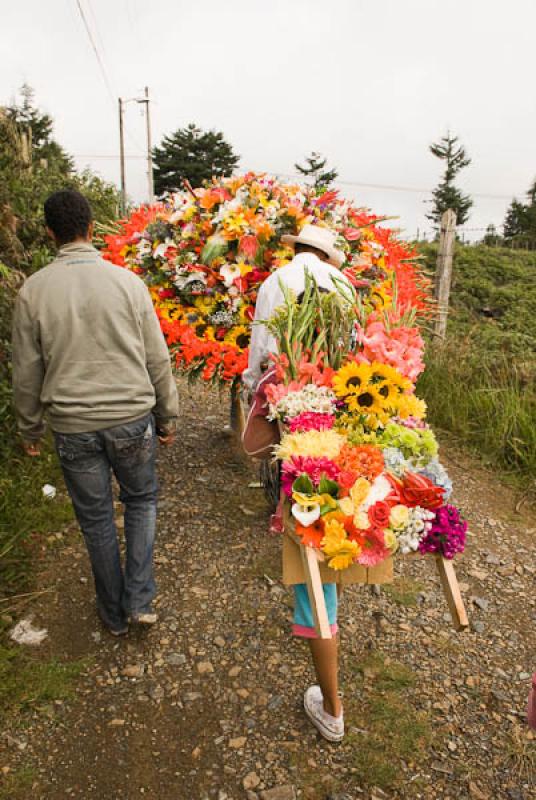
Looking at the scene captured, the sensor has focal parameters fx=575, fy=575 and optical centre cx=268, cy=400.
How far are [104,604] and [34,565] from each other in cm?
76

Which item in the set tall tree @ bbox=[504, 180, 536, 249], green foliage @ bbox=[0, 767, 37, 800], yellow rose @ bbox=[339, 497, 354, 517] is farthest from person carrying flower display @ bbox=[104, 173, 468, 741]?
tall tree @ bbox=[504, 180, 536, 249]

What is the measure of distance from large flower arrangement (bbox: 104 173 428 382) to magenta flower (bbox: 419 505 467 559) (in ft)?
6.12

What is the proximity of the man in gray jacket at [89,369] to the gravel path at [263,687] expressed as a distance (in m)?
0.56

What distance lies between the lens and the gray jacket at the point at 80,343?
2.29 metres

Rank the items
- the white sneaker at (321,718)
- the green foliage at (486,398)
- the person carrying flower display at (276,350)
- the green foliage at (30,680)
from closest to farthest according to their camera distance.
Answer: the person carrying flower display at (276,350)
the white sneaker at (321,718)
the green foliage at (30,680)
the green foliage at (486,398)

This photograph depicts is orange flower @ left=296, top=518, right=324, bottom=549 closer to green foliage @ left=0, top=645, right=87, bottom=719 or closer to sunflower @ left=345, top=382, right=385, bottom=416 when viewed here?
sunflower @ left=345, top=382, right=385, bottom=416

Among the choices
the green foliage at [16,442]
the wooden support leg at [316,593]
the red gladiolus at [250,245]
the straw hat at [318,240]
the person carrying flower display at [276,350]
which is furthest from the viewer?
the red gladiolus at [250,245]

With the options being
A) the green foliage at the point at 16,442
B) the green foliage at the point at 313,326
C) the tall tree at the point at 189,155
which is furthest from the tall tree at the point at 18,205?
the tall tree at the point at 189,155

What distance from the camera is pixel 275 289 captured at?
8.18 ft

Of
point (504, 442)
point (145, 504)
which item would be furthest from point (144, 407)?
point (504, 442)

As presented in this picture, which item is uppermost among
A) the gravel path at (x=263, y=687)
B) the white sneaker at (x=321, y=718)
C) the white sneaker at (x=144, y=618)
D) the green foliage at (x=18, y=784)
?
the white sneaker at (x=144, y=618)

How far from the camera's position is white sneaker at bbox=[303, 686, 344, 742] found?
2238 mm

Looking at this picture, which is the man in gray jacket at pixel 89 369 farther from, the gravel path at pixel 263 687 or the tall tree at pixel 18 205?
the tall tree at pixel 18 205

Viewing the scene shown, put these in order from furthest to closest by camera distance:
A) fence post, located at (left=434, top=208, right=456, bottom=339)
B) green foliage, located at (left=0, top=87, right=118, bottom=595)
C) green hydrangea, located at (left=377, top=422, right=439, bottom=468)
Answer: fence post, located at (left=434, top=208, right=456, bottom=339) → green foliage, located at (left=0, top=87, right=118, bottom=595) → green hydrangea, located at (left=377, top=422, right=439, bottom=468)
